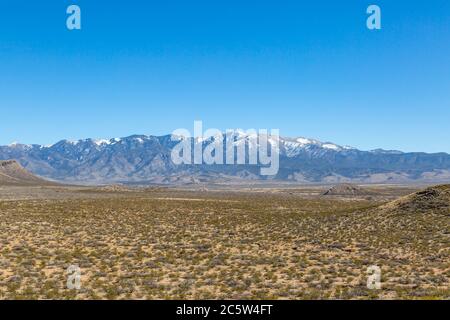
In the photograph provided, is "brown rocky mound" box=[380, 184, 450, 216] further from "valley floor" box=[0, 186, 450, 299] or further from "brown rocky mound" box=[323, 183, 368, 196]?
"brown rocky mound" box=[323, 183, 368, 196]

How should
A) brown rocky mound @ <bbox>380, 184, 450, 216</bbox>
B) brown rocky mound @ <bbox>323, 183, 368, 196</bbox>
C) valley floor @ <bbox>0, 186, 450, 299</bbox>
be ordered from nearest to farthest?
valley floor @ <bbox>0, 186, 450, 299</bbox> < brown rocky mound @ <bbox>380, 184, 450, 216</bbox> < brown rocky mound @ <bbox>323, 183, 368, 196</bbox>

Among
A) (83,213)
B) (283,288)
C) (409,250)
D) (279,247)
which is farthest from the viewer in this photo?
(83,213)

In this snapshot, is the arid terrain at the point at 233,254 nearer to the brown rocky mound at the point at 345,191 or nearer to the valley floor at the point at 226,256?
the valley floor at the point at 226,256

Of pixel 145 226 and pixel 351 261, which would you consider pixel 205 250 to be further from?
pixel 145 226

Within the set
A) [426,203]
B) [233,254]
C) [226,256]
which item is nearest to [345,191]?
[426,203]

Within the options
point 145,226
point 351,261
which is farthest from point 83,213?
point 351,261

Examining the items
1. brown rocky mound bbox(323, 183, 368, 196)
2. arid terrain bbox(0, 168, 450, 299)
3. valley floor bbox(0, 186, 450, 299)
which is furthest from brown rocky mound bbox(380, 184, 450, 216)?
brown rocky mound bbox(323, 183, 368, 196)

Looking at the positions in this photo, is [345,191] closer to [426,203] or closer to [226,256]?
[426,203]
